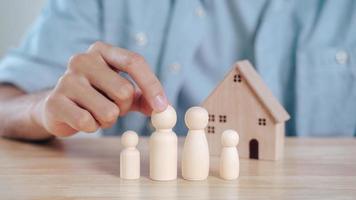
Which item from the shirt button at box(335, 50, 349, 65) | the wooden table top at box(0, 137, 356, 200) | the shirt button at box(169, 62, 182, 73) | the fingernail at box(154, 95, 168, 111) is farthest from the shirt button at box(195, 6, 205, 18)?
the fingernail at box(154, 95, 168, 111)

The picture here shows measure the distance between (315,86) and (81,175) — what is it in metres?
0.55

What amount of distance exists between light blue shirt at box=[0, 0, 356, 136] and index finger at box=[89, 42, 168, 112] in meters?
0.37

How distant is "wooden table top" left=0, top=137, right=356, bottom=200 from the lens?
541mm

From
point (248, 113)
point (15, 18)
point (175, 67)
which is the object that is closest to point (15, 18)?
point (15, 18)

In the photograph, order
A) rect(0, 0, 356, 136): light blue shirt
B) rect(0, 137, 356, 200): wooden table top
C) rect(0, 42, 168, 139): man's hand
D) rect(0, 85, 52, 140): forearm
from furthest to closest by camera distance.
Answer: rect(0, 0, 356, 136): light blue shirt → rect(0, 85, 52, 140): forearm → rect(0, 42, 168, 139): man's hand → rect(0, 137, 356, 200): wooden table top

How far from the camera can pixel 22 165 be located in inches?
26.4

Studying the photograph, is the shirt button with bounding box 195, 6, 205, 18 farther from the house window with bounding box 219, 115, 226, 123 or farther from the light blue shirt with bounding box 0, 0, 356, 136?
the house window with bounding box 219, 115, 226, 123

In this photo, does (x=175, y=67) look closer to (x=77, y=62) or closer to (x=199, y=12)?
(x=199, y=12)

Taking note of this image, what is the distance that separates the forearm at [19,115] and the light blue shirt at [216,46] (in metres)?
0.03

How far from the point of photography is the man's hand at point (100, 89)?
2.13 ft

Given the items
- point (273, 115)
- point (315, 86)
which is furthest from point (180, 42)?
point (273, 115)

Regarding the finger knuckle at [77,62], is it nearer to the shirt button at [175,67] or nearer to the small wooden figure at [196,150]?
the small wooden figure at [196,150]

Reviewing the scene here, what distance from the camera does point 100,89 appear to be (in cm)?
67

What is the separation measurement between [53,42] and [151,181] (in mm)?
566
